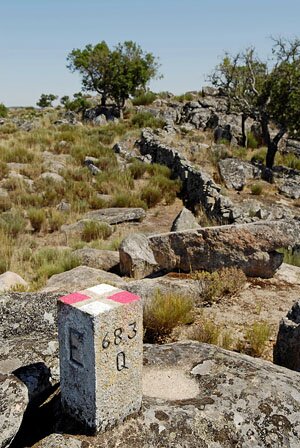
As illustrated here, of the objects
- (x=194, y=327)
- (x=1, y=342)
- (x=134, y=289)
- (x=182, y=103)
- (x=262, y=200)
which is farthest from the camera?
(x=182, y=103)

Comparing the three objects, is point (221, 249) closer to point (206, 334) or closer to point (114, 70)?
point (206, 334)

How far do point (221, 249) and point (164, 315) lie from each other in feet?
7.12

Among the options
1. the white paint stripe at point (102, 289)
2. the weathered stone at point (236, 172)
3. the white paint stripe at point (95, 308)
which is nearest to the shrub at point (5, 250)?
the white paint stripe at point (102, 289)

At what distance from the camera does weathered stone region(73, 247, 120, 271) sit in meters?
8.12

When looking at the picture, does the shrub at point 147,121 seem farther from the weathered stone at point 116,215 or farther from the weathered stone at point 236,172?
the weathered stone at point 116,215

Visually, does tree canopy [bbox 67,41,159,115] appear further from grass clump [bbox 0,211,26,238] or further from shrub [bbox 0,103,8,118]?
grass clump [bbox 0,211,26,238]

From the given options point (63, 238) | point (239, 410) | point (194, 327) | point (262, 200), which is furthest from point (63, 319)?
point (262, 200)

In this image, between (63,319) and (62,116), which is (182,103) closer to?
(62,116)

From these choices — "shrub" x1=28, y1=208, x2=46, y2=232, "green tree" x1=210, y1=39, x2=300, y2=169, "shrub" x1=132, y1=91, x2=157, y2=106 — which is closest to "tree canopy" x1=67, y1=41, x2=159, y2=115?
"shrub" x1=132, y1=91, x2=157, y2=106

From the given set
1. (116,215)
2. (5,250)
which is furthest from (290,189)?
(5,250)

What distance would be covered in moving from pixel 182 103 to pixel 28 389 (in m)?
27.4

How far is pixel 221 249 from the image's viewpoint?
23.3 ft

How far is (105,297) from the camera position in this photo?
2.91m

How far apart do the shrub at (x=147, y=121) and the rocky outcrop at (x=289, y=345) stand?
1880 centimetres
